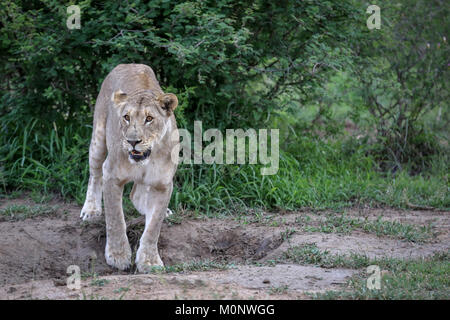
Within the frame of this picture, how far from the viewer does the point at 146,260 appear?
18.4 feet

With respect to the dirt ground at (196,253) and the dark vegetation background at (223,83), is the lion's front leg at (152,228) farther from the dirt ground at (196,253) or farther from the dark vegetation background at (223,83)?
the dark vegetation background at (223,83)

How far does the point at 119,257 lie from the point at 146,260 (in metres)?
0.31

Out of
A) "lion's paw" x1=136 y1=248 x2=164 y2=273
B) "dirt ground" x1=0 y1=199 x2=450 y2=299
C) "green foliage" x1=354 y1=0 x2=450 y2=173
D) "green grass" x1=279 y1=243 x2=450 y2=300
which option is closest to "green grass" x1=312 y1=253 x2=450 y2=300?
"green grass" x1=279 y1=243 x2=450 y2=300

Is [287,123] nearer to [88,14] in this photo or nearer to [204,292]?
[88,14]

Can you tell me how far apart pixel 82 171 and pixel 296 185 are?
2619 mm

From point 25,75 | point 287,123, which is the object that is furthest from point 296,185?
point 25,75

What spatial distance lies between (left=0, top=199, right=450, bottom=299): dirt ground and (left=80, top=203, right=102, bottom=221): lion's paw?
112 mm

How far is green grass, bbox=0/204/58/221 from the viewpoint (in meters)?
6.62

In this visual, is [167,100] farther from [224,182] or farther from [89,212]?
[224,182]

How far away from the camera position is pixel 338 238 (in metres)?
6.11

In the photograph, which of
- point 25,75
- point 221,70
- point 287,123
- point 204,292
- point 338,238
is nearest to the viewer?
point 204,292

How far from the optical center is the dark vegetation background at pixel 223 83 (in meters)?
7.09

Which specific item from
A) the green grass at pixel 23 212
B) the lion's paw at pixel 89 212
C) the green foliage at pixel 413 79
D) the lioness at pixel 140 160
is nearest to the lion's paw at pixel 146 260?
the lioness at pixel 140 160

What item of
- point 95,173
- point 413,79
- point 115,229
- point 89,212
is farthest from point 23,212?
point 413,79
